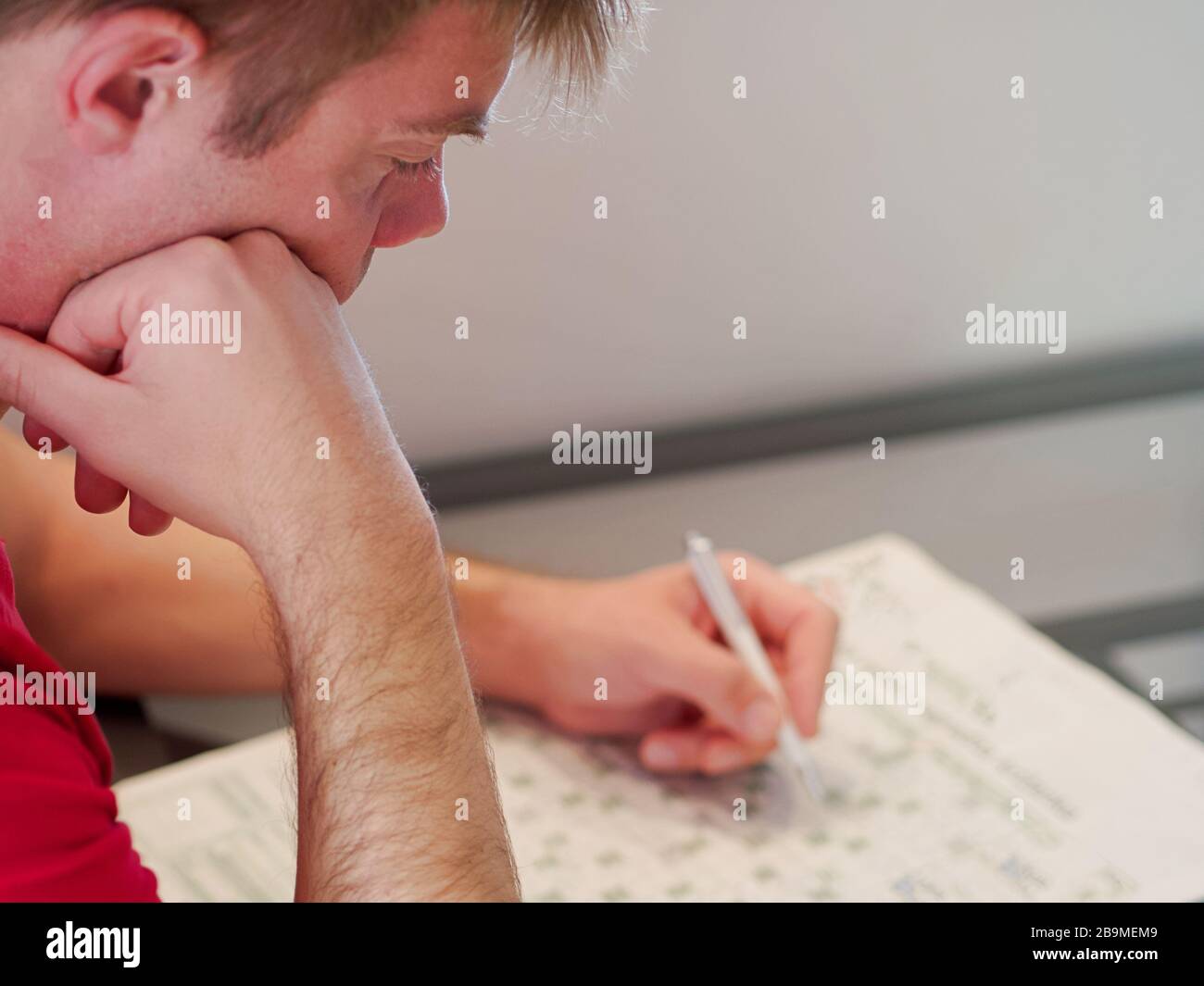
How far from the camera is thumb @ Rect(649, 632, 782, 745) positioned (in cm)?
75

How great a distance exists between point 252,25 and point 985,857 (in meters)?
0.52

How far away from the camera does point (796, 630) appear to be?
829 millimetres

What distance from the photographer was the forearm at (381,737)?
532 mm

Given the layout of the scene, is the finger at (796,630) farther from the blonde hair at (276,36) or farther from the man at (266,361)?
the blonde hair at (276,36)

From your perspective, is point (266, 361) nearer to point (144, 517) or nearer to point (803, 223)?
point (144, 517)

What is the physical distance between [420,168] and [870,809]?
0.40 m

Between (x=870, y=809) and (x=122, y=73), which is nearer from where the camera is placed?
(x=122, y=73)

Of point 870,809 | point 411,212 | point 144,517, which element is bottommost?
point 870,809

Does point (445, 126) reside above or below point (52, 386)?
above

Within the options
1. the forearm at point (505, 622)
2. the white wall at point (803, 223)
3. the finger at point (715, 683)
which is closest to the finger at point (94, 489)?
the forearm at point (505, 622)

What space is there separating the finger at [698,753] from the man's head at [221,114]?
32 cm

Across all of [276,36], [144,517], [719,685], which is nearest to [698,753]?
[719,685]

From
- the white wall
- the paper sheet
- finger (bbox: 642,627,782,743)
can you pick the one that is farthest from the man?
the white wall

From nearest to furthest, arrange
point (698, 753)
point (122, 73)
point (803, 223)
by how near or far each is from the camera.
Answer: point (122, 73) → point (698, 753) → point (803, 223)
